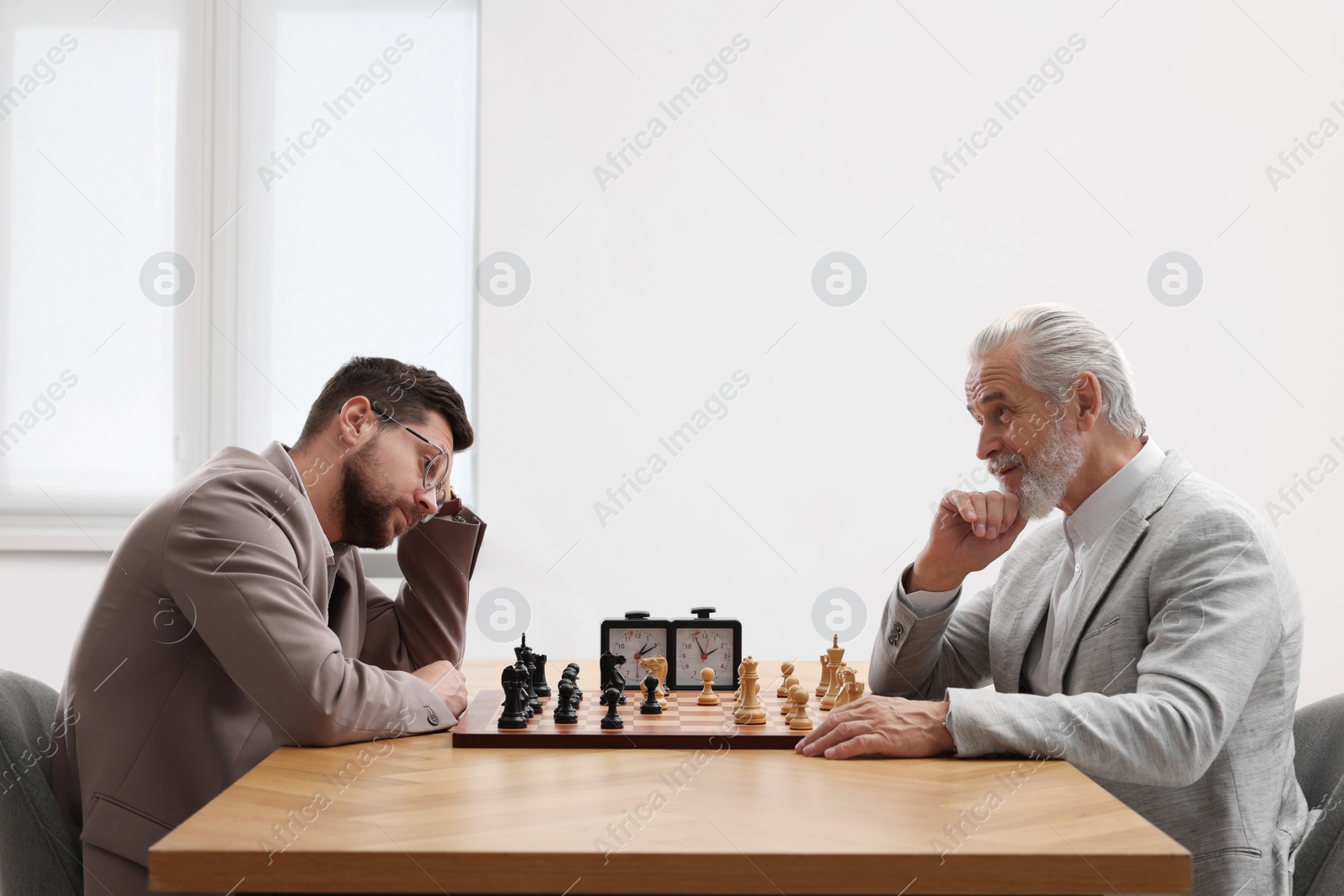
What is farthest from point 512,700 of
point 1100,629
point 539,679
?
point 1100,629

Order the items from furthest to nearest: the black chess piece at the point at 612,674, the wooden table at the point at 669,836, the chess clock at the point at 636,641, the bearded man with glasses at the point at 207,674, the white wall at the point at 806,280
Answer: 1. the white wall at the point at 806,280
2. the chess clock at the point at 636,641
3. the black chess piece at the point at 612,674
4. the bearded man with glasses at the point at 207,674
5. the wooden table at the point at 669,836

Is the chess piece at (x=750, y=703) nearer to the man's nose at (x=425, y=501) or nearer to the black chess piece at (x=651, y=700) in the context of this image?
the black chess piece at (x=651, y=700)

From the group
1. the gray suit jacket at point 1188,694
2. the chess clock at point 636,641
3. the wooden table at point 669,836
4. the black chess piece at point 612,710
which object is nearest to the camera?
the wooden table at point 669,836

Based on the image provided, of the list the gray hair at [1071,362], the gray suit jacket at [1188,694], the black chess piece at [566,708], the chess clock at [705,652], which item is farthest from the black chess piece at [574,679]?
the gray hair at [1071,362]

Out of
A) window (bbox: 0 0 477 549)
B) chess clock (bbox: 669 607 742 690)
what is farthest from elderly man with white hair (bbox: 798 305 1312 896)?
window (bbox: 0 0 477 549)

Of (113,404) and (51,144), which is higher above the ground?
(51,144)

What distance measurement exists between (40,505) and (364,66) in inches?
84.6

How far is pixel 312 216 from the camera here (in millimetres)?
4180

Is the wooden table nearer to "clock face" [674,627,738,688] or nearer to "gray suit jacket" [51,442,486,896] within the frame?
"gray suit jacket" [51,442,486,896]

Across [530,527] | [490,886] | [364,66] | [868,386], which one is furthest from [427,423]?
[364,66]

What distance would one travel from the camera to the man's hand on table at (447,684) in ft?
6.51

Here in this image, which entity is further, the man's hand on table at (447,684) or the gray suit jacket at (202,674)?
the man's hand on table at (447,684)

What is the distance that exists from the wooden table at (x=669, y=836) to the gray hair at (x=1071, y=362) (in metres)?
0.78

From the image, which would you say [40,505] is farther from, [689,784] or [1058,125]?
[1058,125]
